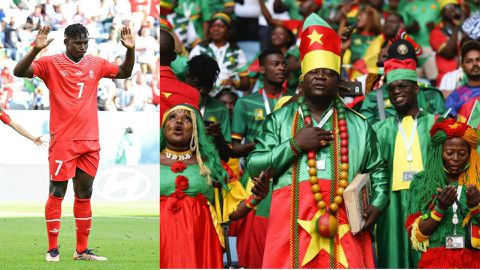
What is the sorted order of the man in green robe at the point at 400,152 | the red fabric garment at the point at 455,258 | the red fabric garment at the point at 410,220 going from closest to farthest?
the red fabric garment at the point at 455,258
the red fabric garment at the point at 410,220
the man in green robe at the point at 400,152

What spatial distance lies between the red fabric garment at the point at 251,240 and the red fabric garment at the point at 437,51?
3.12 m

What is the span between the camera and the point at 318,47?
8.64 metres

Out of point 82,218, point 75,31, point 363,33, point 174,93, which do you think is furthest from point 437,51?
point 82,218

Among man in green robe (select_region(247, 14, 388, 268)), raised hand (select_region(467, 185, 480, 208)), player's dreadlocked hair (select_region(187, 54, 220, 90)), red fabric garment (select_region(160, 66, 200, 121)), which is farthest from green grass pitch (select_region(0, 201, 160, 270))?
player's dreadlocked hair (select_region(187, 54, 220, 90))

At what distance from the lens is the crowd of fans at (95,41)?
836 cm

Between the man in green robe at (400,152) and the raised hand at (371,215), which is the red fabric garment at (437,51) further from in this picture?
the raised hand at (371,215)

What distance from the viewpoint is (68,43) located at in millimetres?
8391

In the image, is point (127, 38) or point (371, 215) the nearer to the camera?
point (371, 215)

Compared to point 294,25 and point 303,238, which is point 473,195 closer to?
point 303,238

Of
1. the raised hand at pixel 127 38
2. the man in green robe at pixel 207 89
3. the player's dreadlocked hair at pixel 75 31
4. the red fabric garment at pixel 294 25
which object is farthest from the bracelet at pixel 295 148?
the red fabric garment at pixel 294 25

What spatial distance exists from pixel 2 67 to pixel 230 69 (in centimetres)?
445

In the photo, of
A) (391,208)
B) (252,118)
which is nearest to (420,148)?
(391,208)

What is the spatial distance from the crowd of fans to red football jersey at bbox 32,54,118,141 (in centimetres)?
6

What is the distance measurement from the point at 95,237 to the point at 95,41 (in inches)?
52.1
